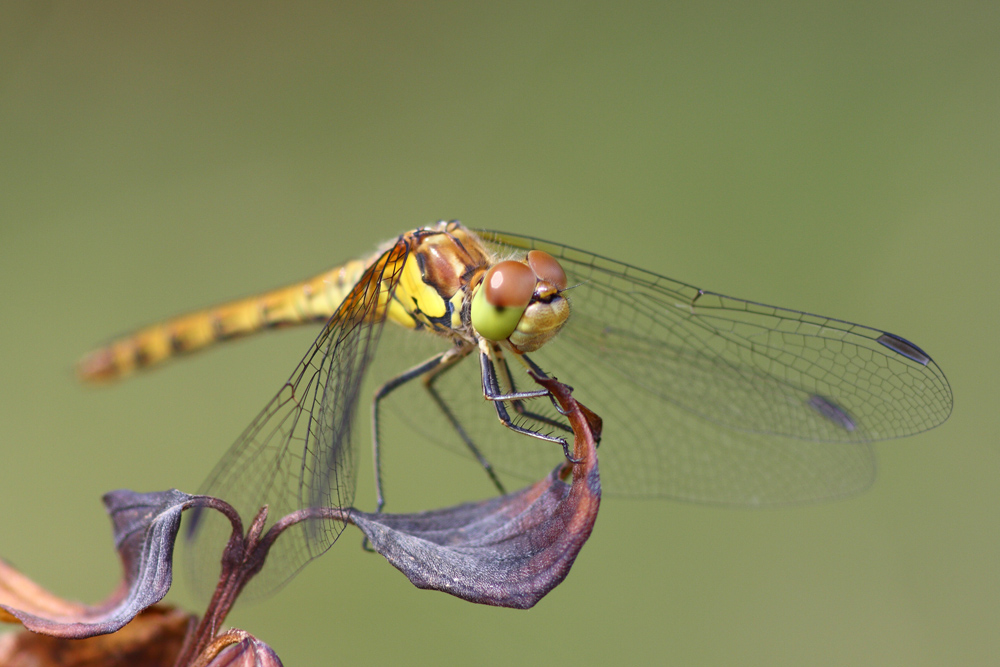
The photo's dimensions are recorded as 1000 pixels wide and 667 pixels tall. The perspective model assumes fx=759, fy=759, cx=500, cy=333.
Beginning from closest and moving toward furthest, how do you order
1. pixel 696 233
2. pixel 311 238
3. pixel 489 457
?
pixel 489 457 → pixel 696 233 → pixel 311 238

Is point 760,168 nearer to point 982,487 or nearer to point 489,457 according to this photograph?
point 982,487

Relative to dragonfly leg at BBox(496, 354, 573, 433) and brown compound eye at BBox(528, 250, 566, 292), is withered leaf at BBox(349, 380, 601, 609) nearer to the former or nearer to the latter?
dragonfly leg at BBox(496, 354, 573, 433)

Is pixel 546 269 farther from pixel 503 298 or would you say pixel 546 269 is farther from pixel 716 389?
pixel 716 389

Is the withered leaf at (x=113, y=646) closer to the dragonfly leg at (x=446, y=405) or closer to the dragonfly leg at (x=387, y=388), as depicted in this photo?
the dragonfly leg at (x=387, y=388)

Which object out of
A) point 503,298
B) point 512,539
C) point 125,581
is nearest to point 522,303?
point 503,298

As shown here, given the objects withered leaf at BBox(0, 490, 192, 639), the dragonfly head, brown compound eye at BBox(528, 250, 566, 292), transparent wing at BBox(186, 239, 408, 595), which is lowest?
withered leaf at BBox(0, 490, 192, 639)

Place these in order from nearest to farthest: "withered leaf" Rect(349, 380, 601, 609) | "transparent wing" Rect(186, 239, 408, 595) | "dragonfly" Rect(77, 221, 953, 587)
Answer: "withered leaf" Rect(349, 380, 601, 609)
"transparent wing" Rect(186, 239, 408, 595)
"dragonfly" Rect(77, 221, 953, 587)

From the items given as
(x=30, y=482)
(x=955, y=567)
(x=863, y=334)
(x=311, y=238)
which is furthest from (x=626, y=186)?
(x=30, y=482)

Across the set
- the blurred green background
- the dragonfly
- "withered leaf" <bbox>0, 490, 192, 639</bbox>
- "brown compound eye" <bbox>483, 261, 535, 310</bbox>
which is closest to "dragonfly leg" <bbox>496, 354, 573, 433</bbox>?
the dragonfly
